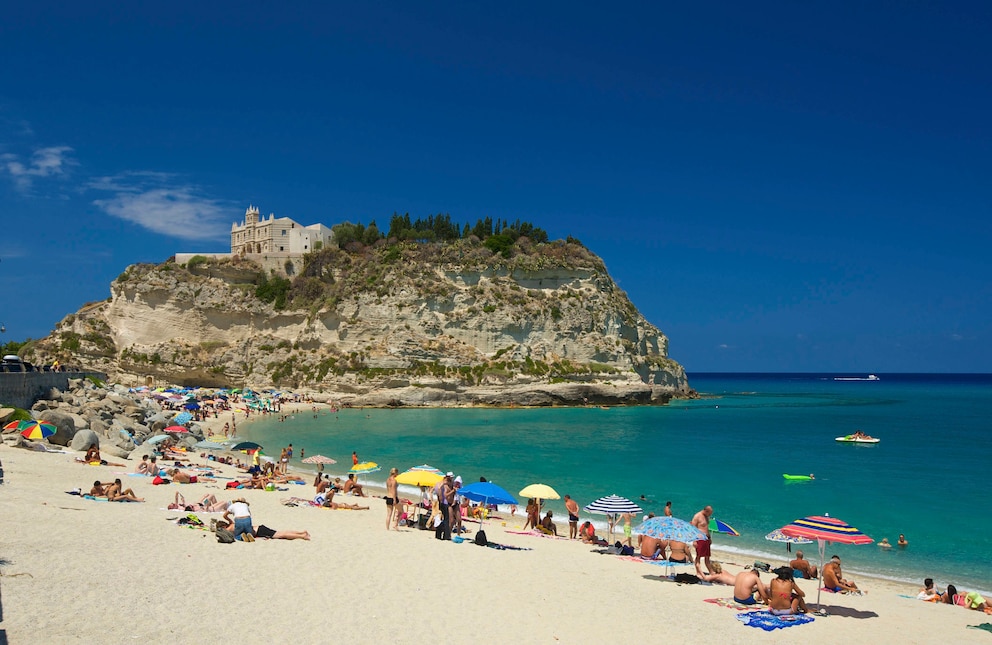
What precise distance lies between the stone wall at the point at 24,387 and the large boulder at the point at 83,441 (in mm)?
6277

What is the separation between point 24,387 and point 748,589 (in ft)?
100

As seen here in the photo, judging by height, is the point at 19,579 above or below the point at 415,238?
below

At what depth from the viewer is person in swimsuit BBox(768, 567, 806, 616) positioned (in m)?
9.73

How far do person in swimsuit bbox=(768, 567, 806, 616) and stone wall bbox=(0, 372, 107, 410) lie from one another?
28.6 meters

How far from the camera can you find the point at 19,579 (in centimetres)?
781

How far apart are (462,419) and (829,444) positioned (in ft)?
82.4

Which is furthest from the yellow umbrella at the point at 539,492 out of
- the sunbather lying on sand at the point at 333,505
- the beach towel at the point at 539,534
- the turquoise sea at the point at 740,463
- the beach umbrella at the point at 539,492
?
the sunbather lying on sand at the point at 333,505

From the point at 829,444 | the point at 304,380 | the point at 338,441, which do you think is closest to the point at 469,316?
the point at 304,380

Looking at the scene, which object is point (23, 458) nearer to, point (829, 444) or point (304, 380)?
point (829, 444)

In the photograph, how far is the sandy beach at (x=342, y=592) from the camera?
23.9 ft

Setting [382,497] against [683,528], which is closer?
[683,528]

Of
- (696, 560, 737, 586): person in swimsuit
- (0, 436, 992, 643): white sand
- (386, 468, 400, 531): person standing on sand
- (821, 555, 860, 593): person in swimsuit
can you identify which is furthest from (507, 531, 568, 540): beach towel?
(821, 555, 860, 593): person in swimsuit

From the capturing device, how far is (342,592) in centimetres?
912

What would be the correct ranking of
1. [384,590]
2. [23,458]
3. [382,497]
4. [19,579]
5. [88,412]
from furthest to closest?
[88,412]
[382,497]
[23,458]
[384,590]
[19,579]
